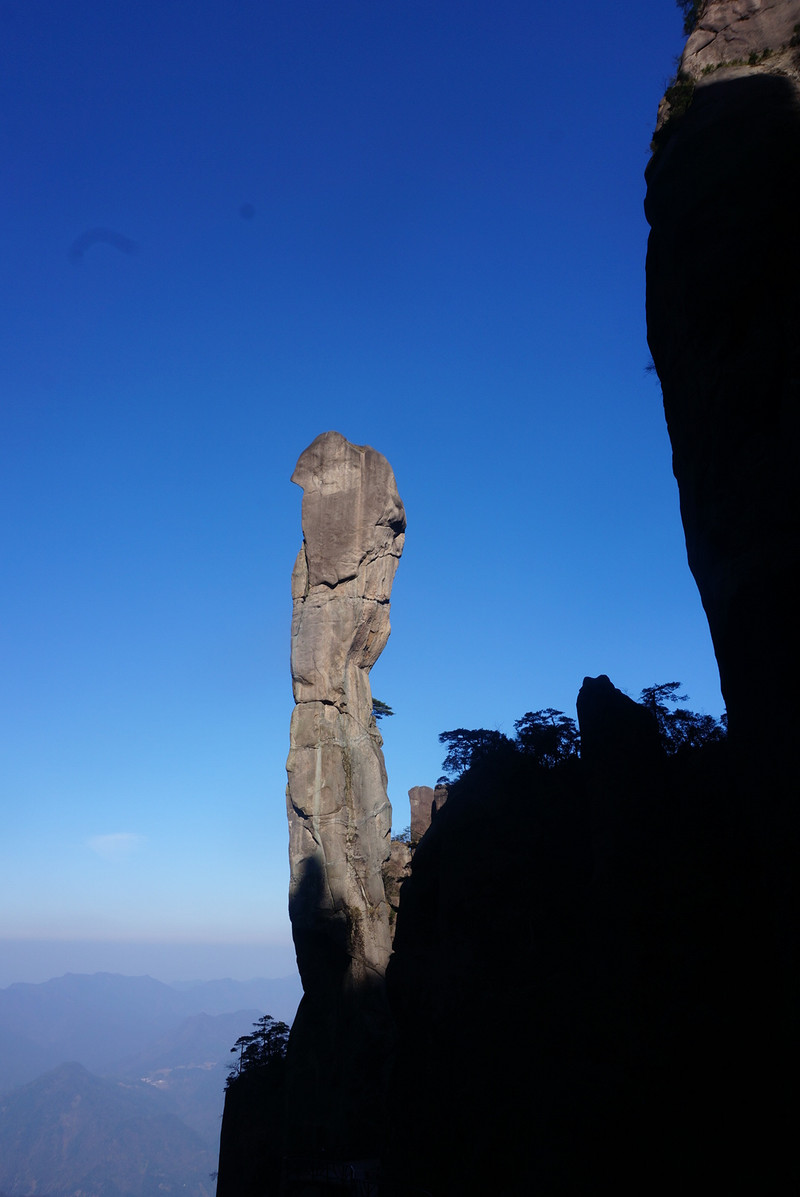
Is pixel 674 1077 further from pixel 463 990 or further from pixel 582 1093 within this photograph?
pixel 463 990

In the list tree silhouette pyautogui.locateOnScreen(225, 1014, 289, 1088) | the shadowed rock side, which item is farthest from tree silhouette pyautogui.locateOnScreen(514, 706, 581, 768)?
tree silhouette pyautogui.locateOnScreen(225, 1014, 289, 1088)

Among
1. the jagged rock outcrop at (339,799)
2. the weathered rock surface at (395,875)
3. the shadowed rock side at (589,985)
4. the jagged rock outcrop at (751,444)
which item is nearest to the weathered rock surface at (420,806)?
the weathered rock surface at (395,875)

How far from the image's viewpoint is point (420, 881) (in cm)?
2812

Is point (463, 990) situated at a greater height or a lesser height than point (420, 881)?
lesser

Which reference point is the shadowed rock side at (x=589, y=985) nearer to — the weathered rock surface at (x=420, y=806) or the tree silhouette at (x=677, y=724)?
the tree silhouette at (x=677, y=724)

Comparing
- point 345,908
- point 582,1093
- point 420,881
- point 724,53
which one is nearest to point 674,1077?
point 582,1093

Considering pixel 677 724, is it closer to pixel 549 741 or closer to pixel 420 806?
pixel 549 741

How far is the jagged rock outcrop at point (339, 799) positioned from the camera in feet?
98.9

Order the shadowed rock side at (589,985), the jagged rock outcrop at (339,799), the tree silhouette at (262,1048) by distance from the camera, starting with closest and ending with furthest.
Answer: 1. the shadowed rock side at (589,985)
2. the jagged rock outcrop at (339,799)
3. the tree silhouette at (262,1048)

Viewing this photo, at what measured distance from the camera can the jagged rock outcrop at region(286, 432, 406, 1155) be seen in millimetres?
30156

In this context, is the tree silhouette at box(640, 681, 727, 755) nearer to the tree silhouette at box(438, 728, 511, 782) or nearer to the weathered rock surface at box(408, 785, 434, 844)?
the tree silhouette at box(438, 728, 511, 782)

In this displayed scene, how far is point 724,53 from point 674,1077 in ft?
75.6

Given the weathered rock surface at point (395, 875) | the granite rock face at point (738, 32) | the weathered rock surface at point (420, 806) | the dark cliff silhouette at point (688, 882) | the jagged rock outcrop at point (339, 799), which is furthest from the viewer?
the weathered rock surface at point (420, 806)

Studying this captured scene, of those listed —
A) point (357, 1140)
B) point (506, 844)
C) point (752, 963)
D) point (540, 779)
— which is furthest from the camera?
point (357, 1140)
